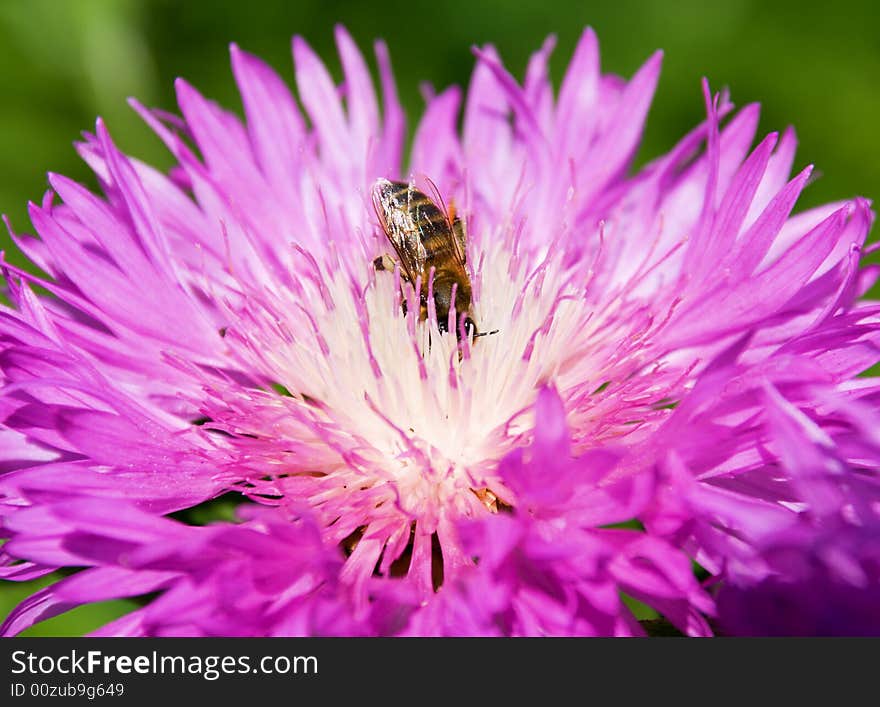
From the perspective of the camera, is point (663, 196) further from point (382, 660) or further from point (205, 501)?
point (382, 660)

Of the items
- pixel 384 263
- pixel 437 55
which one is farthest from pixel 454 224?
pixel 437 55

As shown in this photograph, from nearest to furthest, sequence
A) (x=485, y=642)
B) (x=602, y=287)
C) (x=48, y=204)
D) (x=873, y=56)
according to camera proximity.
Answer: (x=485, y=642), (x=48, y=204), (x=602, y=287), (x=873, y=56)

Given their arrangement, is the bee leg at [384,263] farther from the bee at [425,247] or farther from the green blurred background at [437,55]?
the green blurred background at [437,55]

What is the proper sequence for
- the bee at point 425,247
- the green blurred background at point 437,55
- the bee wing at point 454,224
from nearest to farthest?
the bee at point 425,247, the bee wing at point 454,224, the green blurred background at point 437,55

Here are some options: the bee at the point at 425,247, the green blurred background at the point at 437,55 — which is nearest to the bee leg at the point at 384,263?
the bee at the point at 425,247

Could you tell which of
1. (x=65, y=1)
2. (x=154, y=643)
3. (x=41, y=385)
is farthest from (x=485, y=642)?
(x=65, y=1)

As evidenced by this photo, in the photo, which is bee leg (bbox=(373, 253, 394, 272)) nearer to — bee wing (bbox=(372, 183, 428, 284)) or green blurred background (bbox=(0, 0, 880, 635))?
bee wing (bbox=(372, 183, 428, 284))

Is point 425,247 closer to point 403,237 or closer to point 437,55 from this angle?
point 403,237
